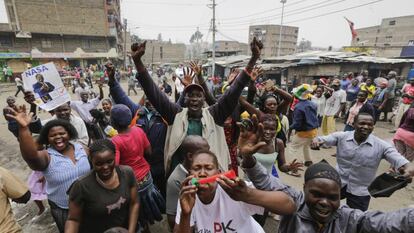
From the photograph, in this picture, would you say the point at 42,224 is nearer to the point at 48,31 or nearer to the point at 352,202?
the point at 352,202

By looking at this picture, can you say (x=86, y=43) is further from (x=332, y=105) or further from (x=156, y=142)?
(x=156, y=142)

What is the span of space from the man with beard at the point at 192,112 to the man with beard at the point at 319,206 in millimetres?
926

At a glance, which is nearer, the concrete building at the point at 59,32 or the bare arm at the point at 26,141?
the bare arm at the point at 26,141

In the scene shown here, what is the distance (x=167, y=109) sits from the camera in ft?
9.11

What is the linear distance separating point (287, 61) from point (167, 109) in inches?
609

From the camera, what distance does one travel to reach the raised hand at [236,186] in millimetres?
1318

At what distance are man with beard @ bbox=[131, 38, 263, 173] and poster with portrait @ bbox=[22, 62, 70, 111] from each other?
5.20 ft

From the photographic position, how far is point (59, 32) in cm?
3269

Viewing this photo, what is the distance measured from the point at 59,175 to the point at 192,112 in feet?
4.72

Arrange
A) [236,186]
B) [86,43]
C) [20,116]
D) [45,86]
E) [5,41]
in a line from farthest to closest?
1. [86,43]
2. [5,41]
3. [45,86]
4. [20,116]
5. [236,186]

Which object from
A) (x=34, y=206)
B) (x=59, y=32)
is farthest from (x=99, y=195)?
(x=59, y=32)

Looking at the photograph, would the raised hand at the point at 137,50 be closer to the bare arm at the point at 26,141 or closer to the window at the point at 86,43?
the bare arm at the point at 26,141

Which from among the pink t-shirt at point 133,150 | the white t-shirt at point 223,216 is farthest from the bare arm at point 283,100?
the white t-shirt at point 223,216

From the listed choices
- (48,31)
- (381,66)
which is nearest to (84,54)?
(48,31)
